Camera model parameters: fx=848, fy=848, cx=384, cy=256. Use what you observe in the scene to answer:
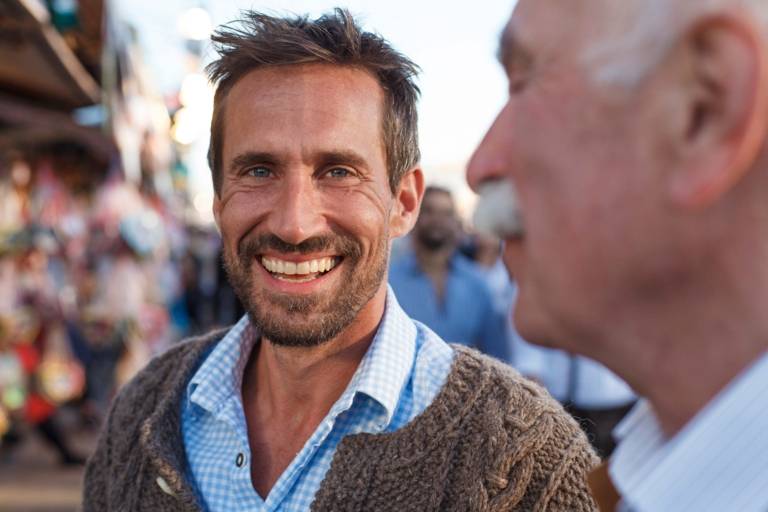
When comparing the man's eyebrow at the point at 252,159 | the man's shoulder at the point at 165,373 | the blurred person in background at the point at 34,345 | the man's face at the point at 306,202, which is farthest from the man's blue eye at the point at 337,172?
the blurred person in background at the point at 34,345

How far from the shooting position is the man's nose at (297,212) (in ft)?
5.60

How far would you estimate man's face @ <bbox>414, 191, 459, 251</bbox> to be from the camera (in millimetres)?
4613

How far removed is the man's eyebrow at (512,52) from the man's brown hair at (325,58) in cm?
87

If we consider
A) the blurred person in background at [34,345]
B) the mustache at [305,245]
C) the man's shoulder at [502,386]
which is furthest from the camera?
the blurred person in background at [34,345]

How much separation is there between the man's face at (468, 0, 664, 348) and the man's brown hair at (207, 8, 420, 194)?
0.90 m

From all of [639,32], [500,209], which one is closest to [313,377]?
[500,209]

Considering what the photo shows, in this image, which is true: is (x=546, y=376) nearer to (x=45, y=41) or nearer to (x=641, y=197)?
(x=45, y=41)

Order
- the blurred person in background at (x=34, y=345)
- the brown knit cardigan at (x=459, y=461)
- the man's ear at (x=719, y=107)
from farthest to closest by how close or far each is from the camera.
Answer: the blurred person in background at (x=34, y=345) → the brown knit cardigan at (x=459, y=461) → the man's ear at (x=719, y=107)

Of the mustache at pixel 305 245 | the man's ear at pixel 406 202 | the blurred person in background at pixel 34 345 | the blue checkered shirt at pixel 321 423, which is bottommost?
the blurred person in background at pixel 34 345

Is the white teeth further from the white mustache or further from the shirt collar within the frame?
the white mustache

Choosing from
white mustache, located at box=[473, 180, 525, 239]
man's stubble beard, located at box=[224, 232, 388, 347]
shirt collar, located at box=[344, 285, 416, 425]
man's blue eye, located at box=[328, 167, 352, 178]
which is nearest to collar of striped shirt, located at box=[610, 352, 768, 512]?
white mustache, located at box=[473, 180, 525, 239]

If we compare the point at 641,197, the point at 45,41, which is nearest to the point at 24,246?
the point at 45,41

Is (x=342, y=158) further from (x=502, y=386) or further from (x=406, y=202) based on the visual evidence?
(x=502, y=386)

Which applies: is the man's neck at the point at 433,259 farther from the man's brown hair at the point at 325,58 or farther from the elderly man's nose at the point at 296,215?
the elderly man's nose at the point at 296,215
